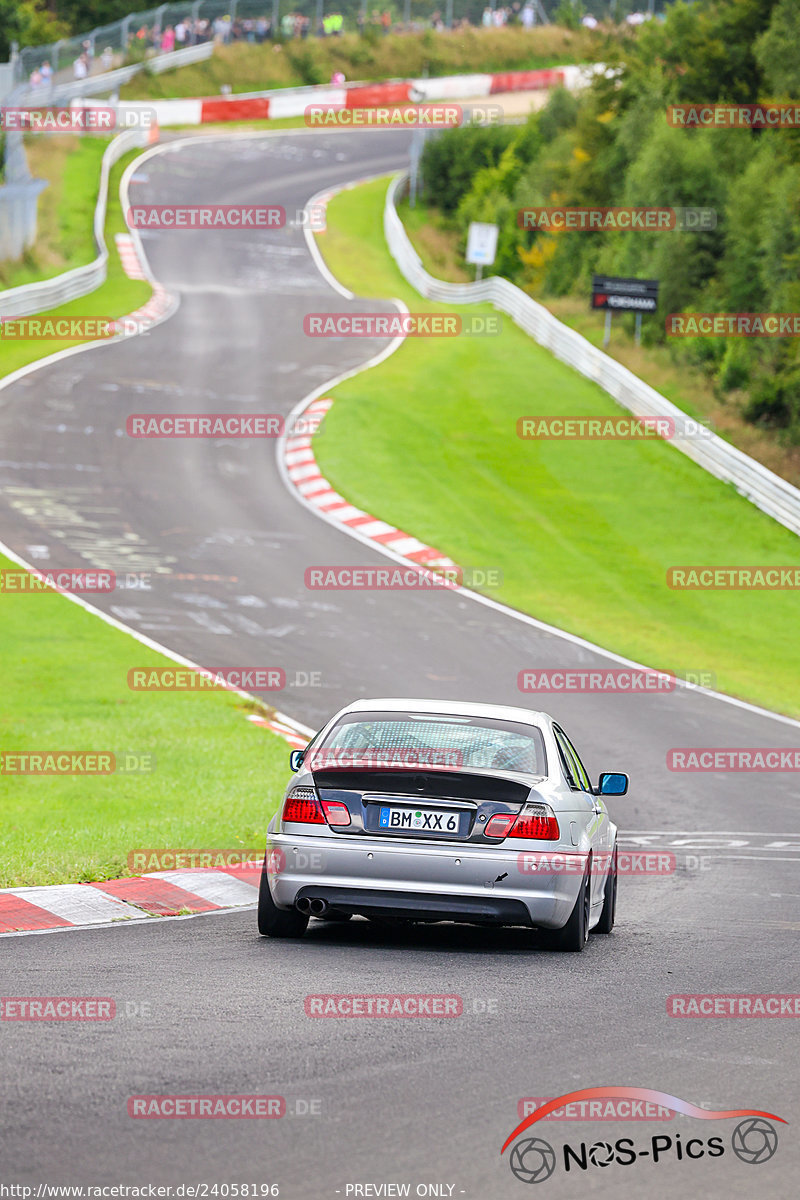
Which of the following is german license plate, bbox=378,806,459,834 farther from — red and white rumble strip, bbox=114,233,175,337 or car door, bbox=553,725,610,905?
red and white rumble strip, bbox=114,233,175,337

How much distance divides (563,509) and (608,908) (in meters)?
20.7

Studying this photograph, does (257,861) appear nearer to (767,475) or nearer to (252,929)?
(252,929)

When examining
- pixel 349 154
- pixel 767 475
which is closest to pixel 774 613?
pixel 767 475

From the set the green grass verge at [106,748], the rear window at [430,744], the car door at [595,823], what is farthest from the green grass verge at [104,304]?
the rear window at [430,744]

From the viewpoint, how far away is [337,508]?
1109 inches

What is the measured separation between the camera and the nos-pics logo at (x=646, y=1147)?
4980mm

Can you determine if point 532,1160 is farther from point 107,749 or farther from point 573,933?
point 107,749

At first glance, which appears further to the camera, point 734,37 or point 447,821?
point 734,37

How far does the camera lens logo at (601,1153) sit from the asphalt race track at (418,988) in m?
0.06

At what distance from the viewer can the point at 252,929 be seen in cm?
909

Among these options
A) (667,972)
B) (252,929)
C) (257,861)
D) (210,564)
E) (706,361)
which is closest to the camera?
(667,972)

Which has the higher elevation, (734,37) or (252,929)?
(734,37)

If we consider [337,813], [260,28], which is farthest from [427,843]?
[260,28]

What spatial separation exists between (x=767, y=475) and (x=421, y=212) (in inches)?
1525
